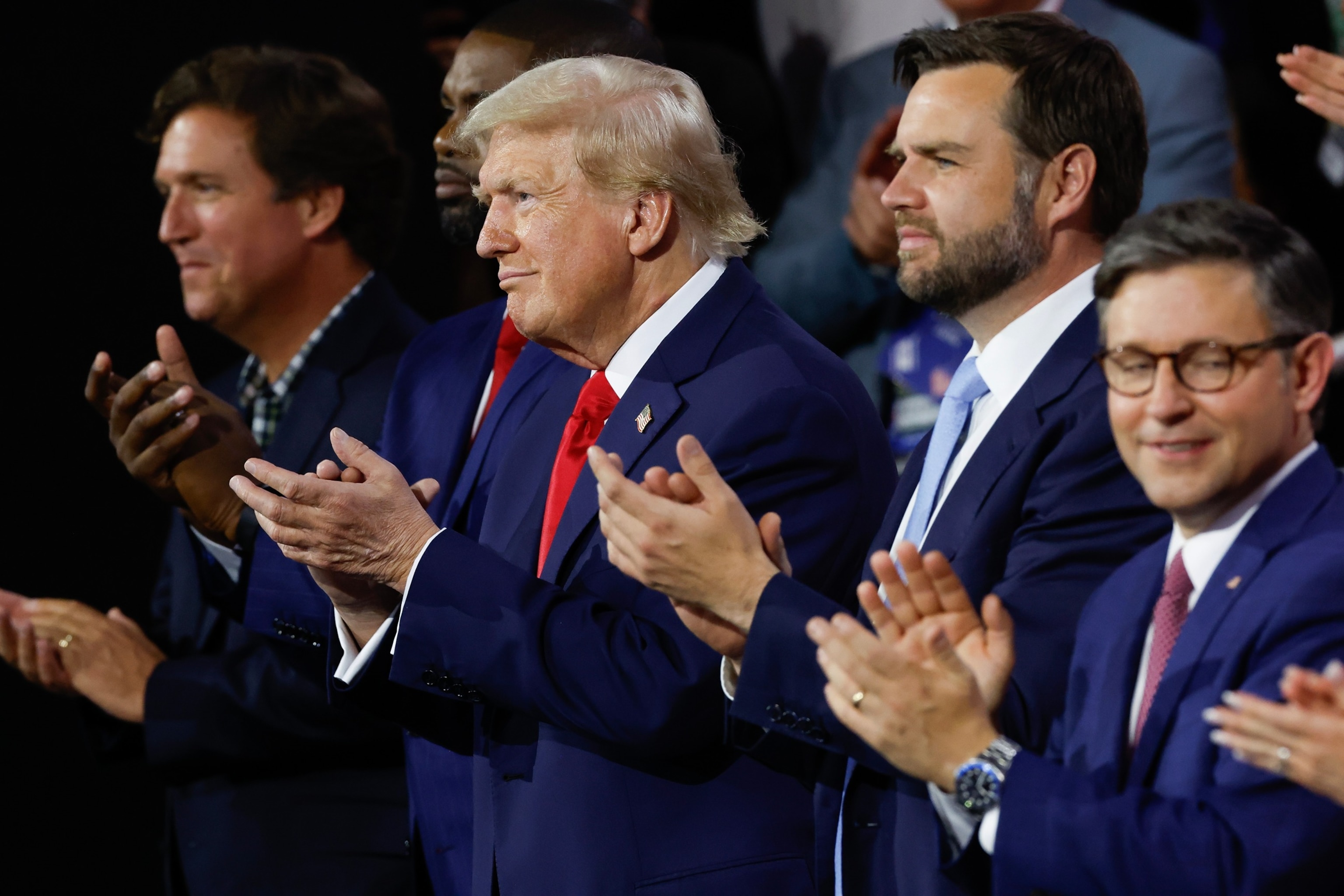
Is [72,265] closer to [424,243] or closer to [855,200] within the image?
[424,243]

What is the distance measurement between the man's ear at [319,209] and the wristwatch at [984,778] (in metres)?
2.22

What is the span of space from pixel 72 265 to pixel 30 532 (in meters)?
0.64

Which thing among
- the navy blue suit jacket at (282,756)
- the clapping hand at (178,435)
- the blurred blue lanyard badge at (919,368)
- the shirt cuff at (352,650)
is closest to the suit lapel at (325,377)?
the navy blue suit jacket at (282,756)

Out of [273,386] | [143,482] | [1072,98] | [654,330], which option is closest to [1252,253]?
[1072,98]

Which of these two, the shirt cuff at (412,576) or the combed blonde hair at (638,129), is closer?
the shirt cuff at (412,576)

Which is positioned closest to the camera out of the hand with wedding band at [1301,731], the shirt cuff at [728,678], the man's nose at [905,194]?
Result: the hand with wedding band at [1301,731]

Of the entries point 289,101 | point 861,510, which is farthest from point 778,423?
point 289,101

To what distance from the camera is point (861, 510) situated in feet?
7.28

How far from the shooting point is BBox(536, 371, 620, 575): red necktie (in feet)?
7.72

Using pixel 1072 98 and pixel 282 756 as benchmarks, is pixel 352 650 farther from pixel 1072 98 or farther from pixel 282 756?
pixel 1072 98

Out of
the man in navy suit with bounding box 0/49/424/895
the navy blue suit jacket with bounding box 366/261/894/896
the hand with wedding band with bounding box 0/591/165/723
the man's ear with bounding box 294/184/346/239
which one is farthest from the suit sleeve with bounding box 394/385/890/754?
the man's ear with bounding box 294/184/346/239

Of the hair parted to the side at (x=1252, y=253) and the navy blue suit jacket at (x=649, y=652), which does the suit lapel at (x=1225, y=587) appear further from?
the navy blue suit jacket at (x=649, y=652)

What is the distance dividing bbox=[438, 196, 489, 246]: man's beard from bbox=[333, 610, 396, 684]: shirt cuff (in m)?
0.80

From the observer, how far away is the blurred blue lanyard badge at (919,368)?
349cm
